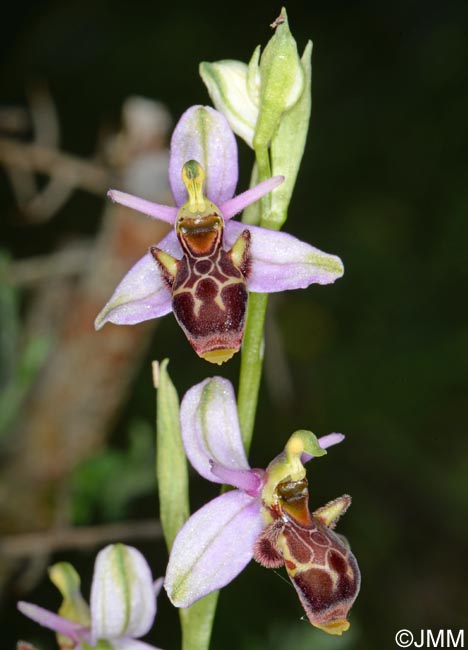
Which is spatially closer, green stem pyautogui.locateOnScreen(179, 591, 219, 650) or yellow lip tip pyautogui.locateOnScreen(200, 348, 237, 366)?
yellow lip tip pyautogui.locateOnScreen(200, 348, 237, 366)

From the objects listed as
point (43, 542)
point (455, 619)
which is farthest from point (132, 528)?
point (455, 619)

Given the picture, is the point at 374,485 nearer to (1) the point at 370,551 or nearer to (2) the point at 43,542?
(1) the point at 370,551

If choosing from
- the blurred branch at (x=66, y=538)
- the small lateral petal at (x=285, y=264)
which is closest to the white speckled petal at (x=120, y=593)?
the small lateral petal at (x=285, y=264)

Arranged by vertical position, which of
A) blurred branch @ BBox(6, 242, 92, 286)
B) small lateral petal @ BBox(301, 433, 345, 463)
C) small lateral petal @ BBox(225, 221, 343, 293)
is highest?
small lateral petal @ BBox(225, 221, 343, 293)

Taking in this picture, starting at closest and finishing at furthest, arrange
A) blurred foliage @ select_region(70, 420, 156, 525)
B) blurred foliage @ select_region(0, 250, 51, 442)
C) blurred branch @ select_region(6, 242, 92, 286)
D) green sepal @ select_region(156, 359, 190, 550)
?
green sepal @ select_region(156, 359, 190, 550)
blurred foliage @ select_region(0, 250, 51, 442)
blurred foliage @ select_region(70, 420, 156, 525)
blurred branch @ select_region(6, 242, 92, 286)

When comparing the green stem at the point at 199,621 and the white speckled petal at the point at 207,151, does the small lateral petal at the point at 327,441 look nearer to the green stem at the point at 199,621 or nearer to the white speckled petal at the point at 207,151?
the green stem at the point at 199,621

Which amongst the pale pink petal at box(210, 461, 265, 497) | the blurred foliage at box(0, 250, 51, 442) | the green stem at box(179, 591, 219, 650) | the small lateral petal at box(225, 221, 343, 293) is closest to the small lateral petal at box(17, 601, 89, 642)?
the green stem at box(179, 591, 219, 650)

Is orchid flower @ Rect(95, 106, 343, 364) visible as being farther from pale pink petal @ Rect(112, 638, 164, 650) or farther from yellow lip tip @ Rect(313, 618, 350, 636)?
pale pink petal @ Rect(112, 638, 164, 650)
